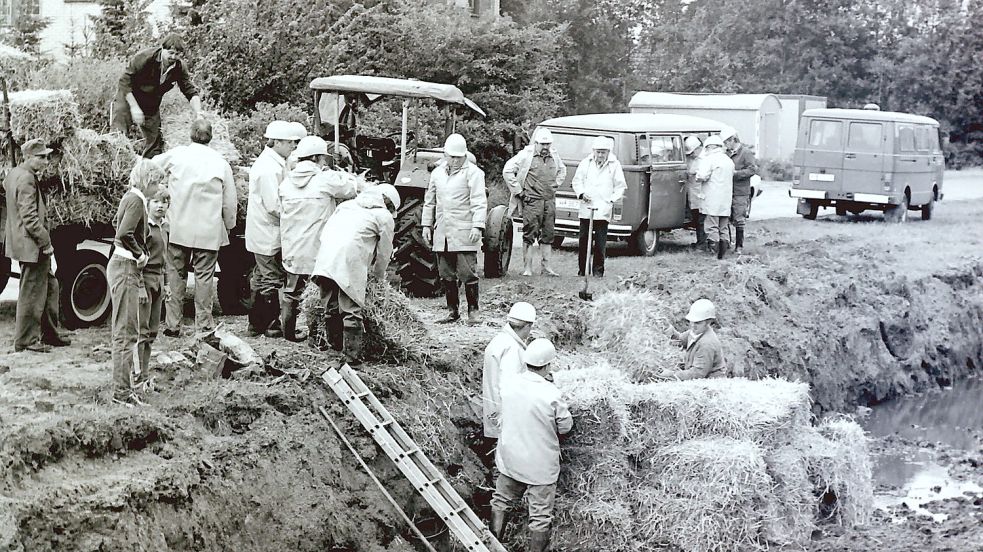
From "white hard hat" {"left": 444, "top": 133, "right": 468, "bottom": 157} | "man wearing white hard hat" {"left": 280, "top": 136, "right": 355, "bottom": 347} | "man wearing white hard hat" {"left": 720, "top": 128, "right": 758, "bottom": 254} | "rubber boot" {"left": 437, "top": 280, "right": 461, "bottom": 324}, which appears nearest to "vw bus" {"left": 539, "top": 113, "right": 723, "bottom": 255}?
"man wearing white hard hat" {"left": 720, "top": 128, "right": 758, "bottom": 254}

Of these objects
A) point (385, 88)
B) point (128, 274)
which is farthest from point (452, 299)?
point (128, 274)

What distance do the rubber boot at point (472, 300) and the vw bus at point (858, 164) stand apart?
1455 cm

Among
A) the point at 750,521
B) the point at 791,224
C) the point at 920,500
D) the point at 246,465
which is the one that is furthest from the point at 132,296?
the point at 791,224

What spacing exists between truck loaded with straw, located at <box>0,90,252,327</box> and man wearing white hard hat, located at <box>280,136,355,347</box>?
5.39 ft

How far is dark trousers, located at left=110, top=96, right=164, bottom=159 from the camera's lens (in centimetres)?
1063

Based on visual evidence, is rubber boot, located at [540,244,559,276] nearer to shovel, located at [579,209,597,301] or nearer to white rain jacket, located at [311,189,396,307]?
shovel, located at [579,209,597,301]

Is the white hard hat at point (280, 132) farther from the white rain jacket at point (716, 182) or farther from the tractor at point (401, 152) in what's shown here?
the white rain jacket at point (716, 182)

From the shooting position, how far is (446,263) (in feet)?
38.1

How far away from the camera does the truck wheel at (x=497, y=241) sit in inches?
555

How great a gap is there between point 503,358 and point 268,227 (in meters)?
2.47

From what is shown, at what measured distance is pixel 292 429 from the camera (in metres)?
8.43

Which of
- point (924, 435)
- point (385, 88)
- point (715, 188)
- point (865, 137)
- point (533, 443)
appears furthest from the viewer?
point (865, 137)

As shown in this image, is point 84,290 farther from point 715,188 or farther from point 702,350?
point 715,188

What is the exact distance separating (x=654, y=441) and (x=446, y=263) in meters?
2.95
